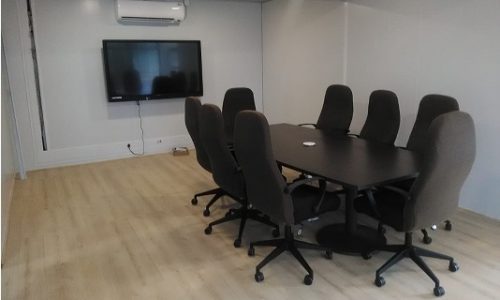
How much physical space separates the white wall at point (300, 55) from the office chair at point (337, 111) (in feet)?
2.59

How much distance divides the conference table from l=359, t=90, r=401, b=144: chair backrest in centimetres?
40

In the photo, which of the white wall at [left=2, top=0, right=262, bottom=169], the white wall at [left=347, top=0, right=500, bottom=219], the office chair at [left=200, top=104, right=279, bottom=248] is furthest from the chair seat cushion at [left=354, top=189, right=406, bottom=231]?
the white wall at [left=2, top=0, right=262, bottom=169]

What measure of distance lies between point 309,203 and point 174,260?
3.78 feet

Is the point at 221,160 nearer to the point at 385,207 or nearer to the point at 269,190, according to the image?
the point at 269,190

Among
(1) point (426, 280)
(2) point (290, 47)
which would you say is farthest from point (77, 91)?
(1) point (426, 280)

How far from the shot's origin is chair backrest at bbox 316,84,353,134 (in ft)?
14.8

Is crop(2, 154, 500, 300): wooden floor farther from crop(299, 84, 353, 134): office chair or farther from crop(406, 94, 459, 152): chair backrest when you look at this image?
crop(299, 84, 353, 134): office chair

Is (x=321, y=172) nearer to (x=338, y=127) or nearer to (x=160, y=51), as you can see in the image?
(x=338, y=127)

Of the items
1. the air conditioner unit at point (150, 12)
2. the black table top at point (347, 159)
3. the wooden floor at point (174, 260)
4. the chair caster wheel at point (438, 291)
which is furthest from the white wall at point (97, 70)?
the chair caster wheel at point (438, 291)

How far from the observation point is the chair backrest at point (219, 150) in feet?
10.1

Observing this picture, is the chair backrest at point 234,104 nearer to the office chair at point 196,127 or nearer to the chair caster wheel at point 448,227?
the office chair at point 196,127

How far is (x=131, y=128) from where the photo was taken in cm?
629

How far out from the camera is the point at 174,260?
3.01 meters

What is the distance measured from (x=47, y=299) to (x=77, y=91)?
395 centimetres
